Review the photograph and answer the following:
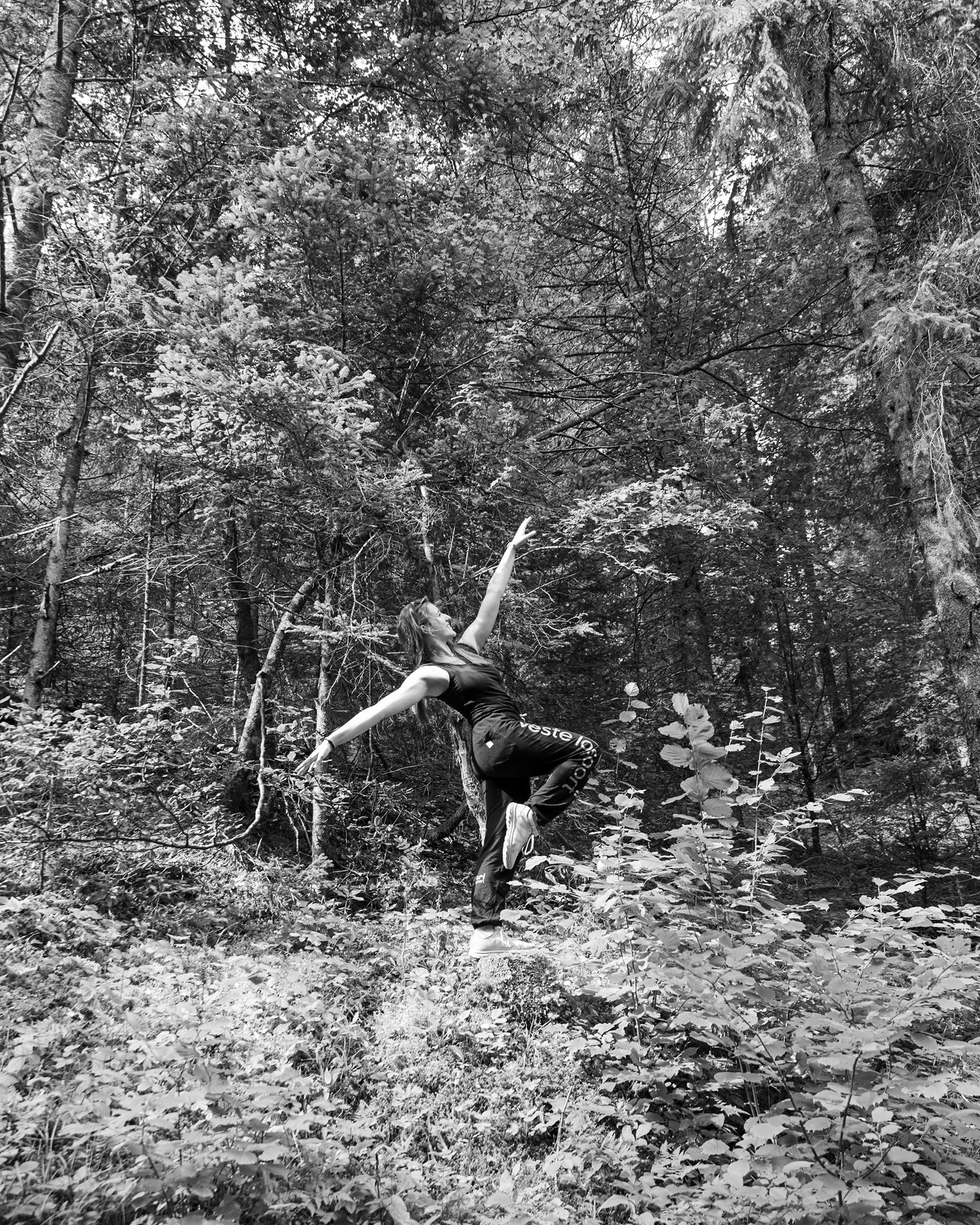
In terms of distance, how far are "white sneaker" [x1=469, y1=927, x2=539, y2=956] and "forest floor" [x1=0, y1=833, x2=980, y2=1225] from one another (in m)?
0.13

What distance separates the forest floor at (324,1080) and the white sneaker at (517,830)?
0.59m

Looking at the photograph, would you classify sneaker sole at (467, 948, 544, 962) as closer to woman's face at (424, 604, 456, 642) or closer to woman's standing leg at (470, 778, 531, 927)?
woman's standing leg at (470, 778, 531, 927)

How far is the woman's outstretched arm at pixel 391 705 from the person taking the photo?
388cm

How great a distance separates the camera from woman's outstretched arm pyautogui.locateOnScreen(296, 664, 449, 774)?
3879mm

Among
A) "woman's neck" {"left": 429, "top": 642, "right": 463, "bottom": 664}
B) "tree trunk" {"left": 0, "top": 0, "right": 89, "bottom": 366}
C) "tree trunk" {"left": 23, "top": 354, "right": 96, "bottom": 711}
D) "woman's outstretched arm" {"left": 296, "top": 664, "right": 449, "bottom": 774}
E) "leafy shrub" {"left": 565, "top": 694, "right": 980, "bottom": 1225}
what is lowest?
"leafy shrub" {"left": 565, "top": 694, "right": 980, "bottom": 1225}

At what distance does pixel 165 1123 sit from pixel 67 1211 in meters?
0.32

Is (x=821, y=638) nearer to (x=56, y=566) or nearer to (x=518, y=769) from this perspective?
(x=518, y=769)

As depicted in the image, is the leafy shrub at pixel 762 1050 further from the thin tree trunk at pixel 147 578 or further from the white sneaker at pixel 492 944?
the thin tree trunk at pixel 147 578

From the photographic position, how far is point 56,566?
20.8ft

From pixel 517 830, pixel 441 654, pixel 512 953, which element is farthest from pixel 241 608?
pixel 512 953

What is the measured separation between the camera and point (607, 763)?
28.7 feet

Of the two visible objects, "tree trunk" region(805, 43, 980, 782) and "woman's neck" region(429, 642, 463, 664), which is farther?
"tree trunk" region(805, 43, 980, 782)

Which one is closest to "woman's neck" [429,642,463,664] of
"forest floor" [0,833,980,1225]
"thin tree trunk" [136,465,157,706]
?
"forest floor" [0,833,980,1225]

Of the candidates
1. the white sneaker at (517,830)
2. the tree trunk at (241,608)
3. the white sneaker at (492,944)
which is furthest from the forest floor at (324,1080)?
the tree trunk at (241,608)
